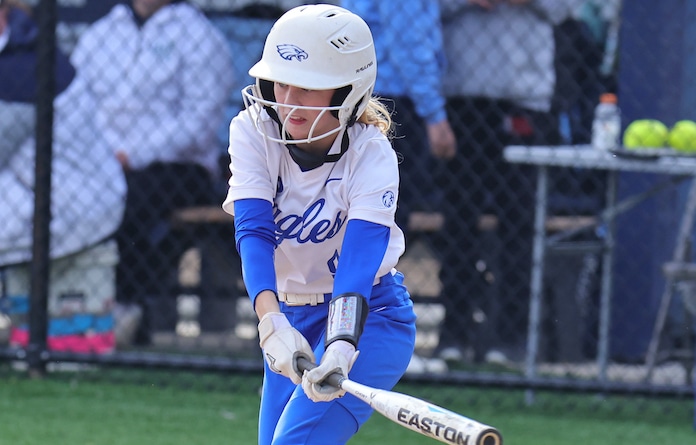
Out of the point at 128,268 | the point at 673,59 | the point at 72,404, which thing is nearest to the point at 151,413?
the point at 72,404

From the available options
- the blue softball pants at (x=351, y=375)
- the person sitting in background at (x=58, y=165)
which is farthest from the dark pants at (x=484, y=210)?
the blue softball pants at (x=351, y=375)

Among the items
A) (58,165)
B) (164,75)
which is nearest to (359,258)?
(58,165)

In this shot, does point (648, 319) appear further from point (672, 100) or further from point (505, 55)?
point (505, 55)

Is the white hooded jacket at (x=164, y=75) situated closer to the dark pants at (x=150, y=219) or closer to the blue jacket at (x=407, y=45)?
the dark pants at (x=150, y=219)

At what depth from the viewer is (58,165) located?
5.44 metres

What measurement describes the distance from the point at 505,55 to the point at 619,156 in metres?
0.94

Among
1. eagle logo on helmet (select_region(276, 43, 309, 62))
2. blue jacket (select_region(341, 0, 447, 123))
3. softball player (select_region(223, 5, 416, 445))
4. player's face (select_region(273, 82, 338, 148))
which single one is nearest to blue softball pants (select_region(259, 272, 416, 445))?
softball player (select_region(223, 5, 416, 445))

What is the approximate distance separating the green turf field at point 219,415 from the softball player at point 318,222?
1458 mm

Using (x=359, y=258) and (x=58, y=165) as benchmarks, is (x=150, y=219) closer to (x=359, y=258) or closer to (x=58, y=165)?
(x=58, y=165)

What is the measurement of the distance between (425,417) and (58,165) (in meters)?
3.55

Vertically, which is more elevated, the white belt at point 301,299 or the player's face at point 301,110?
the player's face at point 301,110

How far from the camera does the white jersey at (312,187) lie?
110 inches

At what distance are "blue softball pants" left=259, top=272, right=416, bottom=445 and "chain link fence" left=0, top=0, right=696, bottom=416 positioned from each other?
1.93 m

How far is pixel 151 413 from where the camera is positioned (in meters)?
4.66
